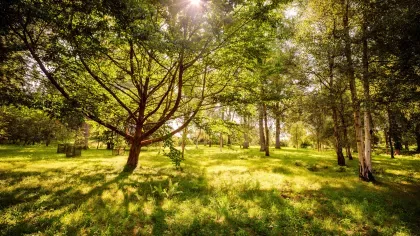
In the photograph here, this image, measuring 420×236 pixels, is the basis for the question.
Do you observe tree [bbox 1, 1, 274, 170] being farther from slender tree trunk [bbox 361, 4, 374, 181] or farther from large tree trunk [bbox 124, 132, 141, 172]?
slender tree trunk [bbox 361, 4, 374, 181]

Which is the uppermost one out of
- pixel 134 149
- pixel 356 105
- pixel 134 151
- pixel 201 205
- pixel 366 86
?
pixel 366 86

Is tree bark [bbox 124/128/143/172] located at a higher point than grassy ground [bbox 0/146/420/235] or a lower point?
higher

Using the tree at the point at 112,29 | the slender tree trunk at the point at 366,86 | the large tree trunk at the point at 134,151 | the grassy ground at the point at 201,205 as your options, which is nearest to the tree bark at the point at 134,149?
the large tree trunk at the point at 134,151

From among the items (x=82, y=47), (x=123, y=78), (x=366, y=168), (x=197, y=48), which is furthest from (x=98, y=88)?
(x=366, y=168)

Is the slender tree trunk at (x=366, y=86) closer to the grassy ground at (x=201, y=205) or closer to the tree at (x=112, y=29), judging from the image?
the grassy ground at (x=201, y=205)

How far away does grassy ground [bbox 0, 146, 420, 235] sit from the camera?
7.03m

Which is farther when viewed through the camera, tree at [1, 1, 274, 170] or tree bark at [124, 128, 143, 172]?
tree bark at [124, 128, 143, 172]

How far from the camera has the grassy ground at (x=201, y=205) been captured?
7.03 m

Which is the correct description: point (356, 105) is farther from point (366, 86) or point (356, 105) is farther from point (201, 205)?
point (201, 205)

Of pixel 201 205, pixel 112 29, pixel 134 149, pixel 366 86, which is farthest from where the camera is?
pixel 134 149

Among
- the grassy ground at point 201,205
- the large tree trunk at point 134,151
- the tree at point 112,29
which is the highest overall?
the tree at point 112,29

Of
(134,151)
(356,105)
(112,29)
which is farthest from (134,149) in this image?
(356,105)

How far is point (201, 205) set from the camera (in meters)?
8.90

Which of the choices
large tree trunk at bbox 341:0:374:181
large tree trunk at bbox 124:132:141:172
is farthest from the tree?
large tree trunk at bbox 341:0:374:181
